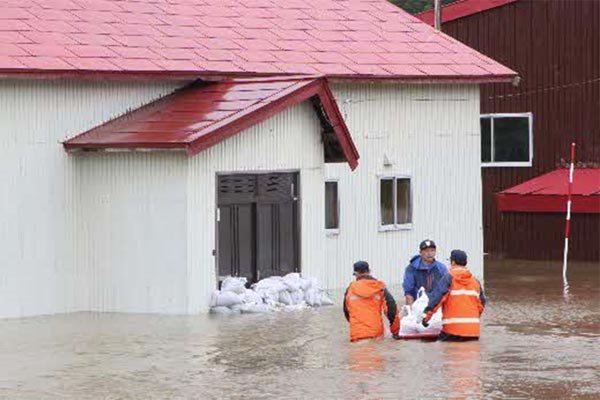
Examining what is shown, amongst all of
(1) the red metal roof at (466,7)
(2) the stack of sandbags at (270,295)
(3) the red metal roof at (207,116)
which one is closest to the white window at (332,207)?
(3) the red metal roof at (207,116)

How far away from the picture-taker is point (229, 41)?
1231 inches

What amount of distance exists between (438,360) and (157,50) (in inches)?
415

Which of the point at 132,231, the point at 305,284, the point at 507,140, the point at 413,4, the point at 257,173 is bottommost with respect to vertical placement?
the point at 305,284

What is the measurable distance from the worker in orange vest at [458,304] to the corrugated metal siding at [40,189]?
24.8 feet

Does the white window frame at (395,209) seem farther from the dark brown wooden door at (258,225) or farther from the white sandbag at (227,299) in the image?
the white sandbag at (227,299)

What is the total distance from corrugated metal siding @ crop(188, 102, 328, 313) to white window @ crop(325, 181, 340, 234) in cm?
149

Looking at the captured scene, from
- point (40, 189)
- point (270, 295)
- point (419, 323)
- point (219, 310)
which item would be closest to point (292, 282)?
point (270, 295)

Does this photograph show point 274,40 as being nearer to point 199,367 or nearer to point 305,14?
point 305,14

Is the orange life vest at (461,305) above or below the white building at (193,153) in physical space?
below

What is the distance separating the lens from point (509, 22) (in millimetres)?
40531

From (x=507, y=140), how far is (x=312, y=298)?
13.7m

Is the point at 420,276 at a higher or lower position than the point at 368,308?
higher

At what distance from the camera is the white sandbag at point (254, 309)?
27.5 meters

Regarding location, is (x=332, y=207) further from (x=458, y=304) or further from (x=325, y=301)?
(x=458, y=304)
